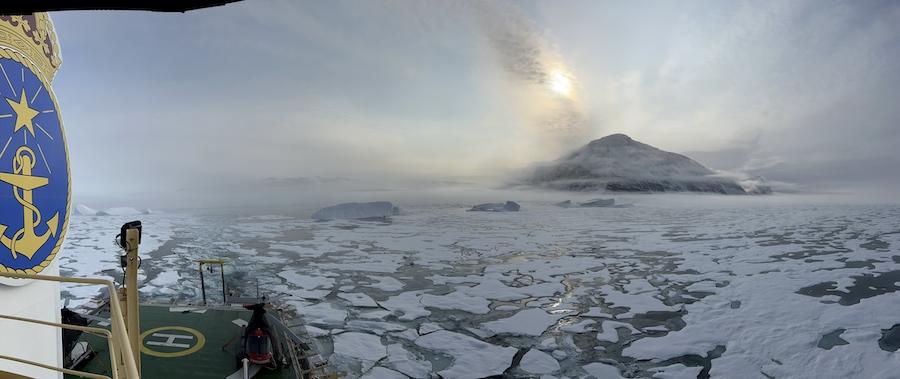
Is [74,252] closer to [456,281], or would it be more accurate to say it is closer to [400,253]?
[400,253]

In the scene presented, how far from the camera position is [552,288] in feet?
58.4

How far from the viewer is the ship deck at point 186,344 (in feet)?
23.6

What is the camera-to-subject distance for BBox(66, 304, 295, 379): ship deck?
7195mm

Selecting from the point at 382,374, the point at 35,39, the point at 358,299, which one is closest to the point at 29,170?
the point at 35,39

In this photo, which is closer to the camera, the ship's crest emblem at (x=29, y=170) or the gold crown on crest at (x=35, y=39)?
the ship's crest emblem at (x=29, y=170)

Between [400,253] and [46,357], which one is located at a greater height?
[46,357]

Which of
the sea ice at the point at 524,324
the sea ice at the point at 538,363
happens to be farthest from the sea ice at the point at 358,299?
the sea ice at the point at 538,363

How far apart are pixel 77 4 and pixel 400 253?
27.6 metres

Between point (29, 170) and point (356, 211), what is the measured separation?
2302 inches

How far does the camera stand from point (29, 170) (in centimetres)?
336

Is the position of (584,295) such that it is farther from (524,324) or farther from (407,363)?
(407,363)

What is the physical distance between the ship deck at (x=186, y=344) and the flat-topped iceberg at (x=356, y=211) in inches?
1970

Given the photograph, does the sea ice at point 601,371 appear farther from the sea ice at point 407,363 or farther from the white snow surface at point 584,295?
the sea ice at point 407,363

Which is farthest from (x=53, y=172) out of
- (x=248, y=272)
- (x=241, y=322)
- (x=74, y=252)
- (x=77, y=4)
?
(x=74, y=252)
